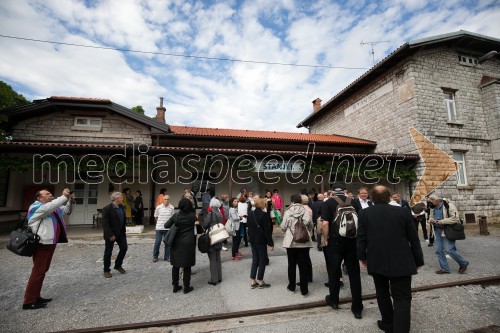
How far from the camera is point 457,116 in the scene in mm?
12391

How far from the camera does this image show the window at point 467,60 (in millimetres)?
13047

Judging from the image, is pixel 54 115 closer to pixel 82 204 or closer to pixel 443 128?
pixel 82 204

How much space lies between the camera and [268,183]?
12828 mm

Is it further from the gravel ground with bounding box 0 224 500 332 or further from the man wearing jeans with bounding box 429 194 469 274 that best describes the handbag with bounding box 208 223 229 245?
the man wearing jeans with bounding box 429 194 469 274

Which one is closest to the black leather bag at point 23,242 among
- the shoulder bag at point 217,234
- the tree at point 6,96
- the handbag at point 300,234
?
the shoulder bag at point 217,234

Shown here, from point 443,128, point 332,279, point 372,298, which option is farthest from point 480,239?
point 332,279

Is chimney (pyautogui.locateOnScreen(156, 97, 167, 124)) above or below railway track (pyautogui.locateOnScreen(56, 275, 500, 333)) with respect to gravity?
above

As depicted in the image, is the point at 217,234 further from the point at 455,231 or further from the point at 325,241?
the point at 455,231

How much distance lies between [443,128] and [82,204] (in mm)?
17909

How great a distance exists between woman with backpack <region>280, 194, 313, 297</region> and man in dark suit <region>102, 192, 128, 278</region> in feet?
11.5

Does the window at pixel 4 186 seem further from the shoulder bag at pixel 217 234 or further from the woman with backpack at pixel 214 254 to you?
the shoulder bag at pixel 217 234

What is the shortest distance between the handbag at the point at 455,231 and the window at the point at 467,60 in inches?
500

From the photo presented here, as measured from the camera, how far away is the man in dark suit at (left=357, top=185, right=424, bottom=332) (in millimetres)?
2658

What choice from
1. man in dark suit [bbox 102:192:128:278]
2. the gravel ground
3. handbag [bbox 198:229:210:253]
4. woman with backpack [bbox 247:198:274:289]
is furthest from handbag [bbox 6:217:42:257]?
woman with backpack [bbox 247:198:274:289]
